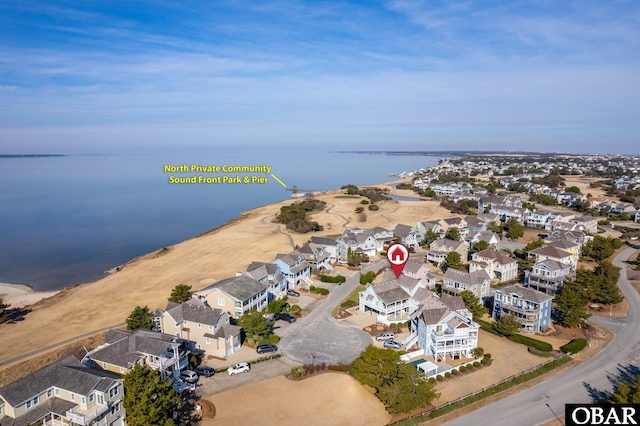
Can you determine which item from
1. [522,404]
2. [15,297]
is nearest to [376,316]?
[522,404]

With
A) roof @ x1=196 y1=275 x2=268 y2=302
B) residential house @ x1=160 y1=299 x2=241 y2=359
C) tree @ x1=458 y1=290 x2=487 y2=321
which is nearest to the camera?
residential house @ x1=160 y1=299 x2=241 y2=359

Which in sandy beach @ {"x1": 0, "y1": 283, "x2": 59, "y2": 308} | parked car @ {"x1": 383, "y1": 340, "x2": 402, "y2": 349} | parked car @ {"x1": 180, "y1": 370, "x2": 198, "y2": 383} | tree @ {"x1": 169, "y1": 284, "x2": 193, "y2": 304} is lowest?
sandy beach @ {"x1": 0, "y1": 283, "x2": 59, "y2": 308}

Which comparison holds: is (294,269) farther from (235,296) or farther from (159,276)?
(159,276)

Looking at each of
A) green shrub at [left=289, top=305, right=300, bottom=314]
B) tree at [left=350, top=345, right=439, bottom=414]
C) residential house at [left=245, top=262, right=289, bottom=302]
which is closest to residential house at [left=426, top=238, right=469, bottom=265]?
residential house at [left=245, top=262, right=289, bottom=302]

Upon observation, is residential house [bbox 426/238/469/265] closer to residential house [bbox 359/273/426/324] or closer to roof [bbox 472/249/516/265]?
roof [bbox 472/249/516/265]

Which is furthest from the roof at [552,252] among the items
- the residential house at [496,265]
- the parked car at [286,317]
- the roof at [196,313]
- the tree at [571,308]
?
the roof at [196,313]

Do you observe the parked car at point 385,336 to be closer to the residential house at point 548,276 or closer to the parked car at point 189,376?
the parked car at point 189,376
